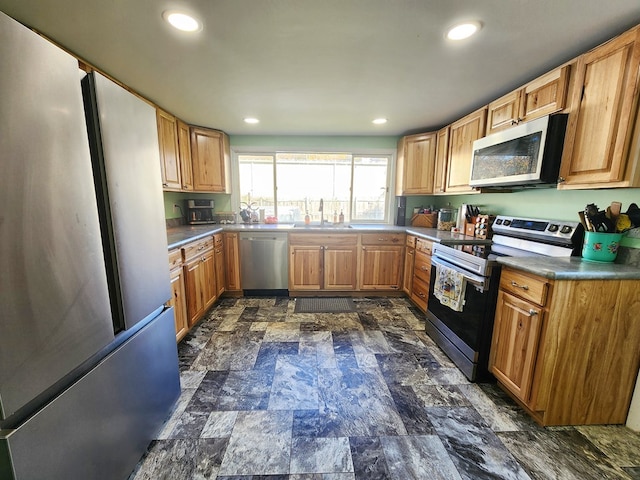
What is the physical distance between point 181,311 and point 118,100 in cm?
172

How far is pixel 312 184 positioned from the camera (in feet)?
12.8

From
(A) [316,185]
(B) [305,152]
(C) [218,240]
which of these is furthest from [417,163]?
(C) [218,240]

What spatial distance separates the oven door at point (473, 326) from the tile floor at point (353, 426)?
0.37ft

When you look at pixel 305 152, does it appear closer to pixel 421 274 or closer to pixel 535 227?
pixel 421 274

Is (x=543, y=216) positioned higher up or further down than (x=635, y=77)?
further down

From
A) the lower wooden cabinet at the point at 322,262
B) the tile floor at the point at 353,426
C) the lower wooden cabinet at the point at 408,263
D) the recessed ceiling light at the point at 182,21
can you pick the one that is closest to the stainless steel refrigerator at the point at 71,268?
the tile floor at the point at 353,426

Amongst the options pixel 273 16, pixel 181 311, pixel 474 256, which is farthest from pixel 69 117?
pixel 474 256

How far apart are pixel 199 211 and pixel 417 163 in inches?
122

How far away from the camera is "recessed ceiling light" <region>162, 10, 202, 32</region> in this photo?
1263 millimetres

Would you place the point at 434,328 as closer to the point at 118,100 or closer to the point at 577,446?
the point at 577,446

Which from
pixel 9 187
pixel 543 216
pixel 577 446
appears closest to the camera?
pixel 9 187

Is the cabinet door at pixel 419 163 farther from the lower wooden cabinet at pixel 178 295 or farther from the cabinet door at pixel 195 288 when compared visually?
the lower wooden cabinet at pixel 178 295

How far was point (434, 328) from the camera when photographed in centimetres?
235

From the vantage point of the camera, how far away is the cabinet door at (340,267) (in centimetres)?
335
